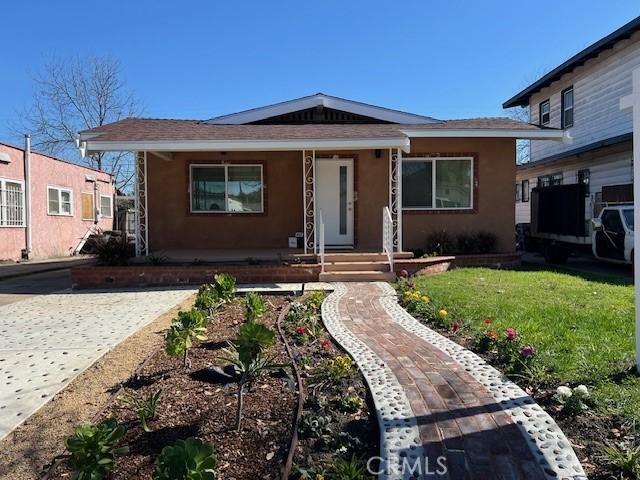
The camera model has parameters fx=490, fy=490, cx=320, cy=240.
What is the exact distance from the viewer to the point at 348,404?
351 centimetres

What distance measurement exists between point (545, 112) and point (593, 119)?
3770 mm

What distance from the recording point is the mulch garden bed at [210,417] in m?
2.87

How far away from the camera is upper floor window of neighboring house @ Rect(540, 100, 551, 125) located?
18.9 metres

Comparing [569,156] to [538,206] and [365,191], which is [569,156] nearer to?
[538,206]

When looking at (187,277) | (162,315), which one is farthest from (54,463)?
(187,277)

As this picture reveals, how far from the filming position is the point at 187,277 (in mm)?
10094

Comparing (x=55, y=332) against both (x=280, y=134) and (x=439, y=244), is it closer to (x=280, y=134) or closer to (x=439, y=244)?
(x=280, y=134)

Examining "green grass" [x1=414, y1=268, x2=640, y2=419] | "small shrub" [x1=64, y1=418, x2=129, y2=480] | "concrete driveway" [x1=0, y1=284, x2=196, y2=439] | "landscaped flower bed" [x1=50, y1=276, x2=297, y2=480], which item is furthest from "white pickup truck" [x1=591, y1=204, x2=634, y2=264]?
"small shrub" [x1=64, y1=418, x2=129, y2=480]

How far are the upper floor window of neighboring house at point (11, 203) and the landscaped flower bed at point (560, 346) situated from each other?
14809 millimetres

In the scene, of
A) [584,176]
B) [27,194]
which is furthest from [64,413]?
[27,194]

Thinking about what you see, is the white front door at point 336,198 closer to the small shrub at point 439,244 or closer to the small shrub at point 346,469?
the small shrub at point 439,244

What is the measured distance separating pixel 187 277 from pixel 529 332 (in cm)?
694

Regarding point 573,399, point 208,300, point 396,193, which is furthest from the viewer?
point 396,193

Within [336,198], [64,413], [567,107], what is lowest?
[64,413]
